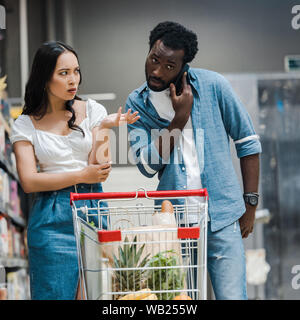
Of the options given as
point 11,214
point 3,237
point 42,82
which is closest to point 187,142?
point 42,82

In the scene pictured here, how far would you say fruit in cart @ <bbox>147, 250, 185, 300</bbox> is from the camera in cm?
205

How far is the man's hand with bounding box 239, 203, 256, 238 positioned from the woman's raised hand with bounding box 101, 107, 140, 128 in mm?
664

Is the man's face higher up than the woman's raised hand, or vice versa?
the man's face

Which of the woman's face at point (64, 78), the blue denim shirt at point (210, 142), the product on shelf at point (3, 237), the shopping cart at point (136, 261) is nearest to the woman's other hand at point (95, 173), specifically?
the blue denim shirt at point (210, 142)

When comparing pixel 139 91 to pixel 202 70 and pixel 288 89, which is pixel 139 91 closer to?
pixel 202 70

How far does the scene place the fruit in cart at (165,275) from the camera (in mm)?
2047

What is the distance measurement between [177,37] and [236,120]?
19.2 inches

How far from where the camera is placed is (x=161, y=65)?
9.00 ft

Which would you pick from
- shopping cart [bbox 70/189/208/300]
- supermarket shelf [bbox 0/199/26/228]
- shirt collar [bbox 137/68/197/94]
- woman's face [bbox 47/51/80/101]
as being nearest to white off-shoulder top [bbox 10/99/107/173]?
woman's face [bbox 47/51/80/101]

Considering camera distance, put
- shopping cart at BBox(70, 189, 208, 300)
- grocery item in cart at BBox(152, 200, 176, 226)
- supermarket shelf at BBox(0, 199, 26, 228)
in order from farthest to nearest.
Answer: supermarket shelf at BBox(0, 199, 26, 228)
grocery item in cart at BBox(152, 200, 176, 226)
shopping cart at BBox(70, 189, 208, 300)

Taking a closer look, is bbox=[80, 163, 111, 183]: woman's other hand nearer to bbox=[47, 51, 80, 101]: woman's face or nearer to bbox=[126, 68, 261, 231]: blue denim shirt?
bbox=[126, 68, 261, 231]: blue denim shirt

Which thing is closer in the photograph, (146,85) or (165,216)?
(165,216)

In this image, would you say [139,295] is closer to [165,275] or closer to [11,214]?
[165,275]

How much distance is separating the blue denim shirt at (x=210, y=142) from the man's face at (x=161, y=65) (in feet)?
0.20
